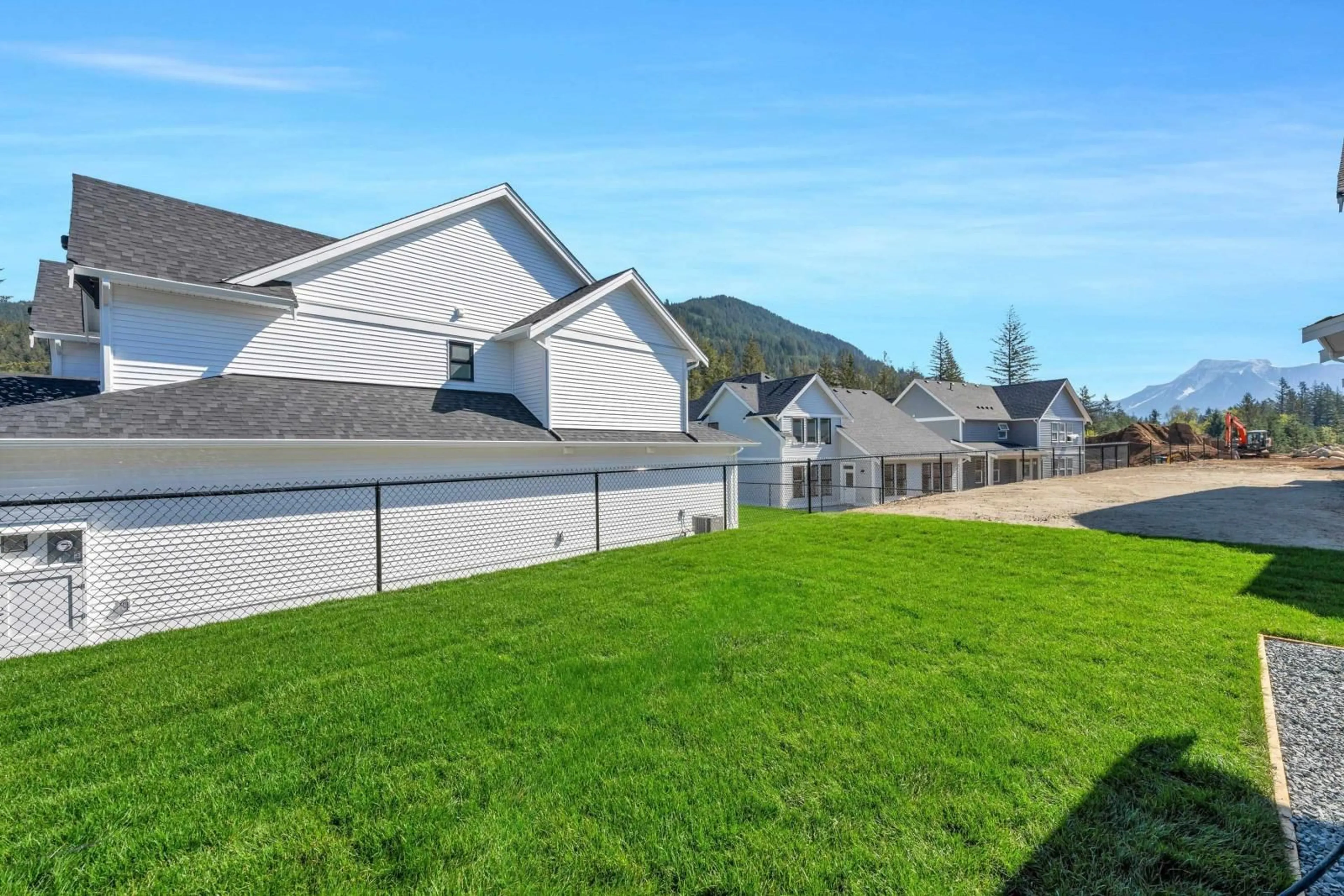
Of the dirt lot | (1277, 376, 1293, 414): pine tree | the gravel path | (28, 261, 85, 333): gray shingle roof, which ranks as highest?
(1277, 376, 1293, 414): pine tree

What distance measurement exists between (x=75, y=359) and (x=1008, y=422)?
44.5m

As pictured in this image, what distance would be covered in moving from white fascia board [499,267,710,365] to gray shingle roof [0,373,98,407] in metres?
6.79

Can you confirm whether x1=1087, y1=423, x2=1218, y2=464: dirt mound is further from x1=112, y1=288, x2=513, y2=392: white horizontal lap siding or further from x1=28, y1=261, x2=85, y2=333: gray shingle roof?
x1=28, y1=261, x2=85, y2=333: gray shingle roof

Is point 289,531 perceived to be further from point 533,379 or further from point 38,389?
point 533,379

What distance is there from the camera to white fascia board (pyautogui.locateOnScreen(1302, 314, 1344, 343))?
7.11 m

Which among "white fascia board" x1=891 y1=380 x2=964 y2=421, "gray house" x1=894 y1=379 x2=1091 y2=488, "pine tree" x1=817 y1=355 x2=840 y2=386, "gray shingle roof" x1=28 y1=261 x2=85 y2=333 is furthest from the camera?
"pine tree" x1=817 y1=355 x2=840 y2=386

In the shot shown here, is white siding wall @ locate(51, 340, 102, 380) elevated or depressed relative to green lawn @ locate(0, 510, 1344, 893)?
elevated

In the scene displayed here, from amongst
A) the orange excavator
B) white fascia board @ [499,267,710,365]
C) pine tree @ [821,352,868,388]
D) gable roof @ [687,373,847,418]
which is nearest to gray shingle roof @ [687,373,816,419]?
gable roof @ [687,373,847,418]

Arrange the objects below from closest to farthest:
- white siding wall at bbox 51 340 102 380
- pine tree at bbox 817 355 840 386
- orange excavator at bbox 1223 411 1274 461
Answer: white siding wall at bbox 51 340 102 380, orange excavator at bbox 1223 411 1274 461, pine tree at bbox 817 355 840 386

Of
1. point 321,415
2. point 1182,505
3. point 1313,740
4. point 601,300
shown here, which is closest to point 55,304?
point 321,415

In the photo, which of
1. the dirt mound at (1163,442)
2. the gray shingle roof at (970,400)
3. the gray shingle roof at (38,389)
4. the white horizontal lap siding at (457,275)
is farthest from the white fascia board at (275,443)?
the dirt mound at (1163,442)

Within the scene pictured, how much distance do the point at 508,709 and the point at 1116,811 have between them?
3.50m

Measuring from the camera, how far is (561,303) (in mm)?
12719

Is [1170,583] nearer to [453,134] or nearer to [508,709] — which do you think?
[508,709]
